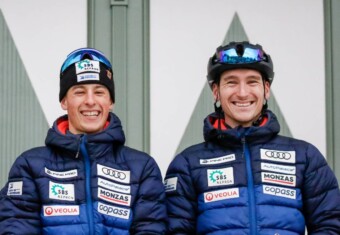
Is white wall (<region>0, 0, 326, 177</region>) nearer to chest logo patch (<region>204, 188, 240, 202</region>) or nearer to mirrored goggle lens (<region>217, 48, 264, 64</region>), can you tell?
mirrored goggle lens (<region>217, 48, 264, 64</region>)

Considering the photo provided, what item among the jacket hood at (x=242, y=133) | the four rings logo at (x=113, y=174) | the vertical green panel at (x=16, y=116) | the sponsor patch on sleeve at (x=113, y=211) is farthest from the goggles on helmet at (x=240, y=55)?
the vertical green panel at (x=16, y=116)

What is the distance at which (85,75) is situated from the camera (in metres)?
3.85

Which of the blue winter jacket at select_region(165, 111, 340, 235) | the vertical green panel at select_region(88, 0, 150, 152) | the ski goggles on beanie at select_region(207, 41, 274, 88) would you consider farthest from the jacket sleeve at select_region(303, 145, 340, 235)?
the vertical green panel at select_region(88, 0, 150, 152)

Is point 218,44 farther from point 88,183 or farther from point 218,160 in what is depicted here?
point 88,183

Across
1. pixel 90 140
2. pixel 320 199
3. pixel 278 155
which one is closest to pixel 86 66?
pixel 90 140

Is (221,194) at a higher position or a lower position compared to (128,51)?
lower

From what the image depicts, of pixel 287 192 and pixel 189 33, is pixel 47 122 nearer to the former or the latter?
pixel 189 33

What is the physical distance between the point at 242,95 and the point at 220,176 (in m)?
0.39

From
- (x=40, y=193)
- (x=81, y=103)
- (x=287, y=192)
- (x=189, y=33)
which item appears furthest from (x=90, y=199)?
(x=189, y=33)

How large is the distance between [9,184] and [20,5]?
5.96ft

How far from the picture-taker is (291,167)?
3.77 metres

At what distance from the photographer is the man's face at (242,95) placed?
12.7 ft

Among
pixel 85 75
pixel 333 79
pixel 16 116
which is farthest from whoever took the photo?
pixel 333 79

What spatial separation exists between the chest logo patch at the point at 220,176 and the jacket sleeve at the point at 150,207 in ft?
0.74
